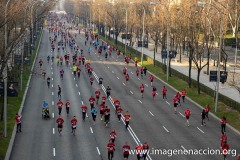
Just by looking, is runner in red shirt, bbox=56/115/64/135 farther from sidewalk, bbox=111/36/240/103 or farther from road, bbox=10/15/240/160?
sidewalk, bbox=111/36/240/103

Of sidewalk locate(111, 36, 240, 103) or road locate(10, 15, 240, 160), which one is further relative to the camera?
sidewalk locate(111, 36, 240, 103)

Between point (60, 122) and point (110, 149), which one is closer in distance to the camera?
point (110, 149)

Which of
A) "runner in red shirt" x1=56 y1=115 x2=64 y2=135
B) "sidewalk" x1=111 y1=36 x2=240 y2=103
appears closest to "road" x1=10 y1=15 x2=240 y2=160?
"runner in red shirt" x1=56 y1=115 x2=64 y2=135

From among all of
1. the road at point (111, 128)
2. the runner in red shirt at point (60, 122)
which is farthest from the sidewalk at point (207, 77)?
the runner in red shirt at point (60, 122)

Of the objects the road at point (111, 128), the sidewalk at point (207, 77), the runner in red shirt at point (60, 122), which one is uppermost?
the runner in red shirt at point (60, 122)

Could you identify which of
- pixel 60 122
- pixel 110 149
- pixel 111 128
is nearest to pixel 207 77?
pixel 111 128

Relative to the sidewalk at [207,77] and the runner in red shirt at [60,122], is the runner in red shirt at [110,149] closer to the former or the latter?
the runner in red shirt at [60,122]

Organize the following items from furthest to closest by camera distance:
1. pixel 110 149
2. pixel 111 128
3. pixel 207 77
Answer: pixel 207 77, pixel 111 128, pixel 110 149

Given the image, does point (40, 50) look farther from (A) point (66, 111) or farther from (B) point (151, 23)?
(A) point (66, 111)

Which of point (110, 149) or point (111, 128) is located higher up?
point (110, 149)

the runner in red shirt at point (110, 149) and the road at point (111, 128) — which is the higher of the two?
the runner in red shirt at point (110, 149)

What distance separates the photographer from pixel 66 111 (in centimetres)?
3750

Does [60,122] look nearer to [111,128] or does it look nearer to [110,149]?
[111,128]

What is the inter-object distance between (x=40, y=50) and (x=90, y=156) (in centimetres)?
6375
